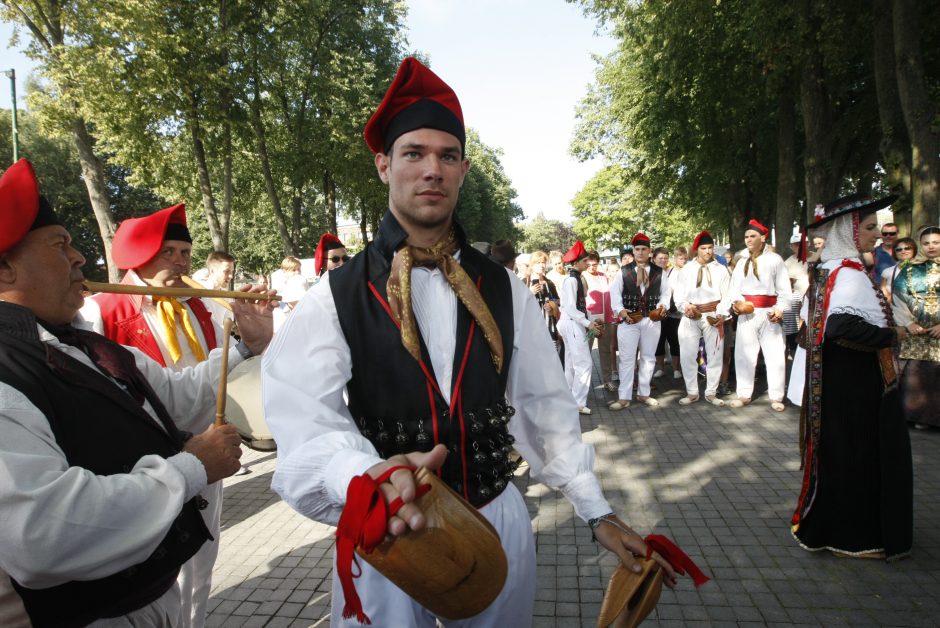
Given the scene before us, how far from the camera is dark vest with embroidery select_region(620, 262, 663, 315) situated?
8.42 m

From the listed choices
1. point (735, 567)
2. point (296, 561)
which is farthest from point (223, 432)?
point (735, 567)

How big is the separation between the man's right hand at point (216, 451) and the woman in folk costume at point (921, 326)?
6.59 m

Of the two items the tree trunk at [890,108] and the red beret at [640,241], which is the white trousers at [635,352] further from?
the tree trunk at [890,108]

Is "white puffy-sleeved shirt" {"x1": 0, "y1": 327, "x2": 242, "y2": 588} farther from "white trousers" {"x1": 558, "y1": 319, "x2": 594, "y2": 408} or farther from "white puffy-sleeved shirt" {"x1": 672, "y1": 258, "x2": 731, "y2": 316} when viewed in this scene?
"white puffy-sleeved shirt" {"x1": 672, "y1": 258, "x2": 731, "y2": 316}

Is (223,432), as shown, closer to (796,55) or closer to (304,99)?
(796,55)

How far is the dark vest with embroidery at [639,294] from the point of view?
842 centimetres

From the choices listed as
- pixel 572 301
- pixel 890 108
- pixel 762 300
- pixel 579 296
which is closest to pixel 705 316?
pixel 762 300

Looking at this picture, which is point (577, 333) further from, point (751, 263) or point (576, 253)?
point (751, 263)

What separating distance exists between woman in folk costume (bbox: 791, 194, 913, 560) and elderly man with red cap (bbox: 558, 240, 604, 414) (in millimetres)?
3987

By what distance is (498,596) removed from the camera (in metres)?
1.58

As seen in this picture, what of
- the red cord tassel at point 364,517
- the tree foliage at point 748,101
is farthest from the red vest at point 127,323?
the tree foliage at point 748,101

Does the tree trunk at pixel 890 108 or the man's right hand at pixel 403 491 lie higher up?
the tree trunk at pixel 890 108

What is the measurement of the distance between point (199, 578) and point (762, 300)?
7.47 meters

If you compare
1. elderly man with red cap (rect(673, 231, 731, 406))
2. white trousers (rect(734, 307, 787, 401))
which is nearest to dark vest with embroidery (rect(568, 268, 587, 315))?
elderly man with red cap (rect(673, 231, 731, 406))
